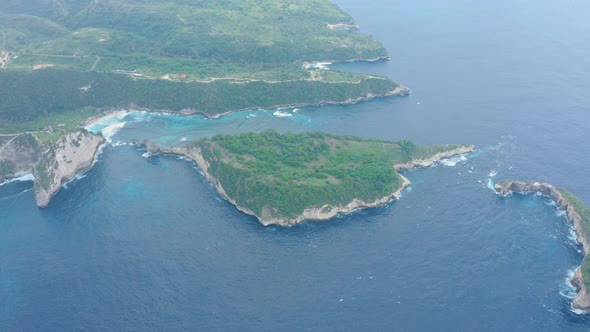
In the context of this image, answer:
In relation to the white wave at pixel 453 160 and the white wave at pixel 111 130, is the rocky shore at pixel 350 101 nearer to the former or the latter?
the white wave at pixel 111 130

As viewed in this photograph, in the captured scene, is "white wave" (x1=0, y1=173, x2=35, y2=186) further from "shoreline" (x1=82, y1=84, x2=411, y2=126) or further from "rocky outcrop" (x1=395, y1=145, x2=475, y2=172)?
"rocky outcrop" (x1=395, y1=145, x2=475, y2=172)

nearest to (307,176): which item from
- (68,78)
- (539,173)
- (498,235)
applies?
(498,235)

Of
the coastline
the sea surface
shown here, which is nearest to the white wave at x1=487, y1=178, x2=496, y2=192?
the sea surface

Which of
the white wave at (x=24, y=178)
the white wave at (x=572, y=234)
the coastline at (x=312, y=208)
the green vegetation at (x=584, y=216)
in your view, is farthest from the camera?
the white wave at (x=24, y=178)

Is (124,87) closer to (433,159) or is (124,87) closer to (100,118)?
(100,118)

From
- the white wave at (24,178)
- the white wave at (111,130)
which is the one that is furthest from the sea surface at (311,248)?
the white wave at (24,178)

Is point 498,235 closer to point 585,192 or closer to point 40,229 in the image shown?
point 585,192

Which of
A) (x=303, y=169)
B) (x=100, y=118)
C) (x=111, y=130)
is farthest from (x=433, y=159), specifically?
(x=100, y=118)
